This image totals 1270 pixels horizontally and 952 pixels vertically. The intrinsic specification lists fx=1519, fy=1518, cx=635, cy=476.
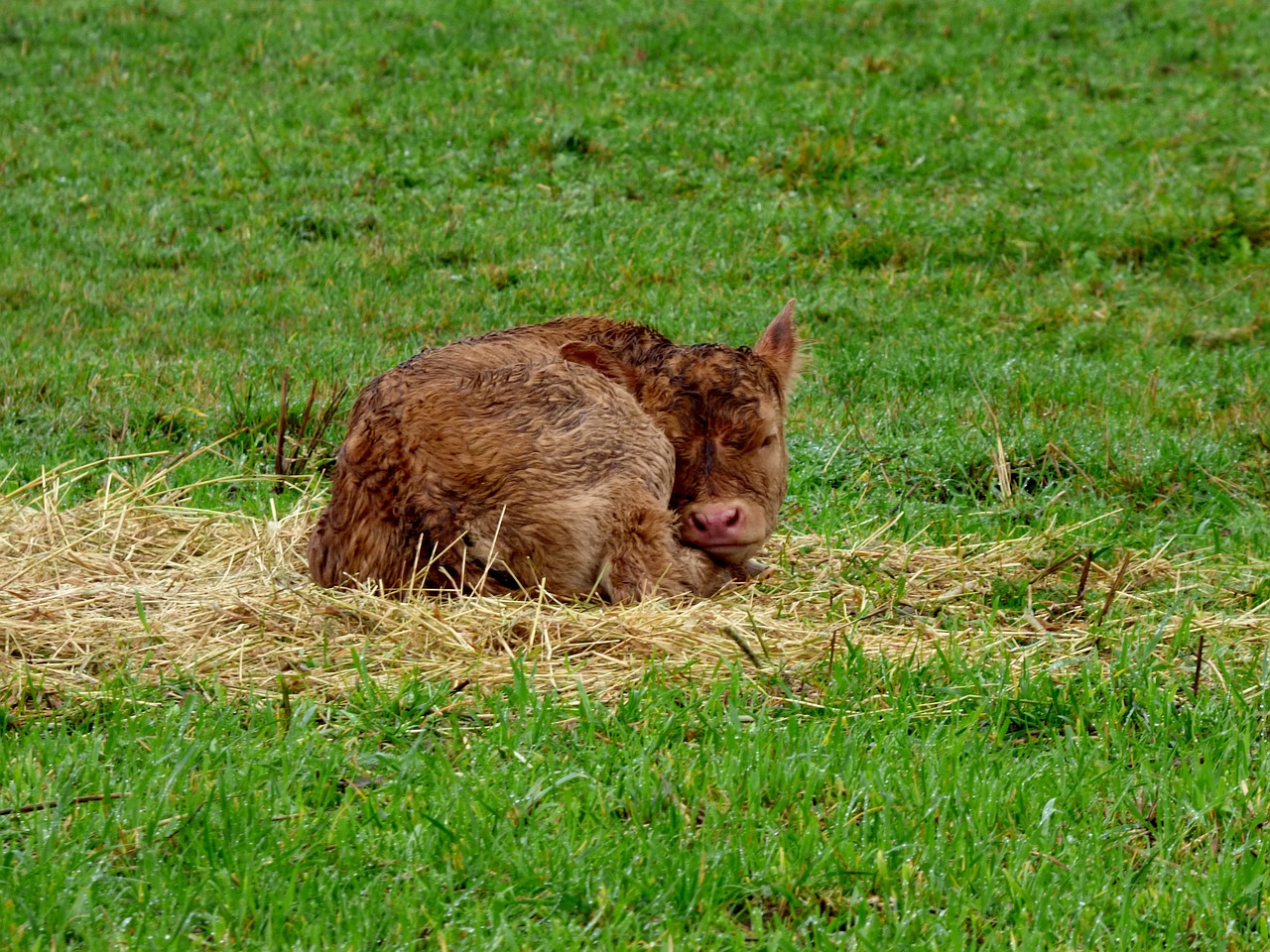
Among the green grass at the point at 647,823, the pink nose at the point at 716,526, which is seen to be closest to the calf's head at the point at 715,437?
the pink nose at the point at 716,526

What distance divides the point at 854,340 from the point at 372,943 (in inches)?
306

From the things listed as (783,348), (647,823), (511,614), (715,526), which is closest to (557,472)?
(511,614)

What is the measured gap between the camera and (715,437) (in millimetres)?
5734

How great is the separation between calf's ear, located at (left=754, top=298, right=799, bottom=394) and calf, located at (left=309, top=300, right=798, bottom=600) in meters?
0.28

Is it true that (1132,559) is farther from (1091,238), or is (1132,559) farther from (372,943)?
(1091,238)

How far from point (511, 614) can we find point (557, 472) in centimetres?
52

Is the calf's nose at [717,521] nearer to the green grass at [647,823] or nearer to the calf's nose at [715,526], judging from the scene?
the calf's nose at [715,526]

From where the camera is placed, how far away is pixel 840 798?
390 centimetres

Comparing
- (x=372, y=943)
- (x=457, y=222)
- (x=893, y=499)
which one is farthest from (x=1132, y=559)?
(x=457, y=222)

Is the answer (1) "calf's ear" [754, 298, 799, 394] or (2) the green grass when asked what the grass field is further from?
(1) "calf's ear" [754, 298, 799, 394]

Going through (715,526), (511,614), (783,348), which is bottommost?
(511,614)

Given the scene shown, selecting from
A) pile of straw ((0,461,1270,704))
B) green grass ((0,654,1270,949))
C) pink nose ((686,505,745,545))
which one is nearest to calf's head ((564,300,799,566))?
pink nose ((686,505,745,545))

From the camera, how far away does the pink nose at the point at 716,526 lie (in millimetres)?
5586

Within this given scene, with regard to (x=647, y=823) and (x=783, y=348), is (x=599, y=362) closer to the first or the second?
(x=783, y=348)
